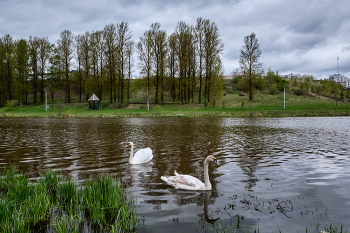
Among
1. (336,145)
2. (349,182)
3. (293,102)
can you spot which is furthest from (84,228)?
(293,102)

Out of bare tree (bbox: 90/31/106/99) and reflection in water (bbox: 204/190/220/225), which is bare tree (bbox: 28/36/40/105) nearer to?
bare tree (bbox: 90/31/106/99)

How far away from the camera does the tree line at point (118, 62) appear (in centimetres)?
5366

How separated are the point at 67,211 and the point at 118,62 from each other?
51.8m

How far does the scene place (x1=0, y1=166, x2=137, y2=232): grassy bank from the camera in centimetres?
428

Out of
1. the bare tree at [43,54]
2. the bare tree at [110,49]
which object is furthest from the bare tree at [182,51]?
the bare tree at [43,54]

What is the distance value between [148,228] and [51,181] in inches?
127

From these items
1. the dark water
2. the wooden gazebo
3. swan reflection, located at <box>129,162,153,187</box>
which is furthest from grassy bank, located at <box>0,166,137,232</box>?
the wooden gazebo

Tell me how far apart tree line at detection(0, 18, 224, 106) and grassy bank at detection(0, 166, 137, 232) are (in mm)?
47718

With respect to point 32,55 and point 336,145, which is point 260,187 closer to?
point 336,145

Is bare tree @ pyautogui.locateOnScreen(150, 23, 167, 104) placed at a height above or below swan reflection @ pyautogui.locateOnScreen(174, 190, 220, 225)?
above

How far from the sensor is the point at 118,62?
54.3 m

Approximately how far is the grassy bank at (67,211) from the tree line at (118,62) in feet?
157

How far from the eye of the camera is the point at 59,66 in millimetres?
59062

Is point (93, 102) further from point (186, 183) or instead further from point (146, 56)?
point (186, 183)
